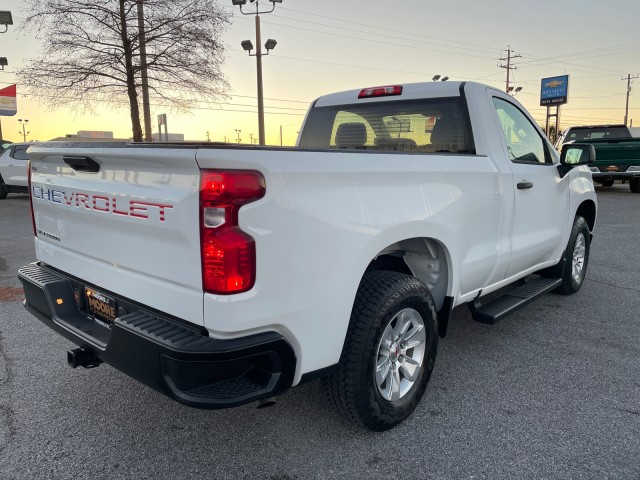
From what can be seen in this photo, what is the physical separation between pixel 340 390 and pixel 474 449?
2.48 ft

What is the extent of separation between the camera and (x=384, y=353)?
8.76 feet

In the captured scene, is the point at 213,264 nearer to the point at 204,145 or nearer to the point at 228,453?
the point at 204,145

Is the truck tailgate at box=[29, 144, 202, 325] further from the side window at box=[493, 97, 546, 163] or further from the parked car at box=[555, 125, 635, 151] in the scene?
the parked car at box=[555, 125, 635, 151]

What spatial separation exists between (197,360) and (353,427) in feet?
3.77

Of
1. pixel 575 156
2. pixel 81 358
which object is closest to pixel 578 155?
pixel 575 156

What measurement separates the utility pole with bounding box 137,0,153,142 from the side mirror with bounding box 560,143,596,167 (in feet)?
53.6

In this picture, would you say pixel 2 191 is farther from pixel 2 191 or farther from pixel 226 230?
pixel 226 230

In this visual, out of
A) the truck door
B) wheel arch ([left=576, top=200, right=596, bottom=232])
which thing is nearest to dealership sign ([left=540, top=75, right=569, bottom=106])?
wheel arch ([left=576, top=200, right=596, bottom=232])

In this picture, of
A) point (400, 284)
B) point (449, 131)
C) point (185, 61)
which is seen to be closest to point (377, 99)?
point (449, 131)

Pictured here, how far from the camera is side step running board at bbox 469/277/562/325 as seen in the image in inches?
136

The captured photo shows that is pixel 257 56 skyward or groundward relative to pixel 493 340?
skyward

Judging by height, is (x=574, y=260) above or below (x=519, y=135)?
below

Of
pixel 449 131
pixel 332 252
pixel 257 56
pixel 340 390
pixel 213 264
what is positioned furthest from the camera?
pixel 257 56

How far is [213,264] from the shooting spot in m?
1.92
